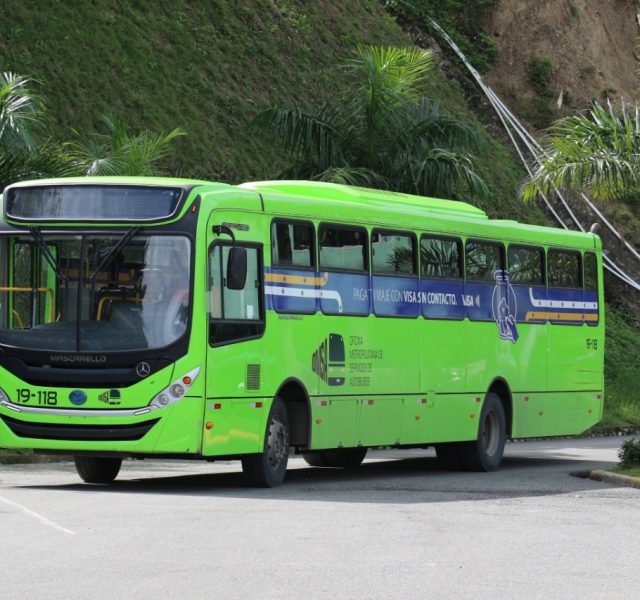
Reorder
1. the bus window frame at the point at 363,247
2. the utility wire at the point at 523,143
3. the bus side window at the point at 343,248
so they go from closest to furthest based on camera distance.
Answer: the bus window frame at the point at 363,247 → the bus side window at the point at 343,248 → the utility wire at the point at 523,143

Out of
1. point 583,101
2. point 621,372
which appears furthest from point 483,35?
point 621,372

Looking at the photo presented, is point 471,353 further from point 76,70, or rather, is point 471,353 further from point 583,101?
point 583,101

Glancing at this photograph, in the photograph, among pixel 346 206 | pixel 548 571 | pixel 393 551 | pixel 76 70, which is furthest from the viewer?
pixel 76 70

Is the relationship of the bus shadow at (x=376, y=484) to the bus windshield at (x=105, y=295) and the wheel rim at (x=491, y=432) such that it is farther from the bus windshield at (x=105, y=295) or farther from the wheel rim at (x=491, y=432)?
the bus windshield at (x=105, y=295)

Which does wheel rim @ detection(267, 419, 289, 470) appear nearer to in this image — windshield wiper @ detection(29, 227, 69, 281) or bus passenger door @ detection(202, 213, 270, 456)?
bus passenger door @ detection(202, 213, 270, 456)

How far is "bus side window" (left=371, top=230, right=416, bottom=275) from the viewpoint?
20312 millimetres

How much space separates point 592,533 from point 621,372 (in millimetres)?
30543

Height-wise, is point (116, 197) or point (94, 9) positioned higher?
point (94, 9)

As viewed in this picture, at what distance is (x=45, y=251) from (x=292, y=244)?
9.09 feet

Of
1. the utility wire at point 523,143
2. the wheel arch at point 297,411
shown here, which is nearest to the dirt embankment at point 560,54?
the utility wire at point 523,143

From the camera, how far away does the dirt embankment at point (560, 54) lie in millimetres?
64375

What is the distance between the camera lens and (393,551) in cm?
1223

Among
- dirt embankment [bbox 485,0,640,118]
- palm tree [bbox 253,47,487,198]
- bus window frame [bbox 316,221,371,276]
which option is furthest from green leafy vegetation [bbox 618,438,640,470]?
dirt embankment [bbox 485,0,640,118]

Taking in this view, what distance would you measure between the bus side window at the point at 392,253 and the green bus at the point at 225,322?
0.08 feet
